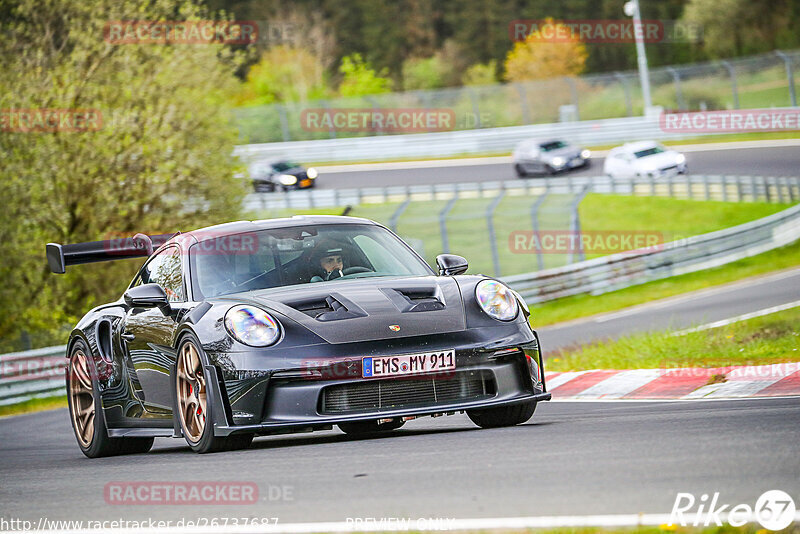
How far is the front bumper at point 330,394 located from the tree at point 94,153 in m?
16.7

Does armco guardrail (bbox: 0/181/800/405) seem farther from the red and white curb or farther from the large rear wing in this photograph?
the red and white curb

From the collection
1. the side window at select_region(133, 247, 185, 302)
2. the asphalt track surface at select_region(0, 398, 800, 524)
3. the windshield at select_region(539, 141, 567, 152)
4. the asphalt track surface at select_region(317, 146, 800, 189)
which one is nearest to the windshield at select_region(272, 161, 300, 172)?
the asphalt track surface at select_region(317, 146, 800, 189)

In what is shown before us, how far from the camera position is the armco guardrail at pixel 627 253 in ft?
A: 66.5

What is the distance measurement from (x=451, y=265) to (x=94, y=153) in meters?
17.6

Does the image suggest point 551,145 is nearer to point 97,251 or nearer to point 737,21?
point 97,251

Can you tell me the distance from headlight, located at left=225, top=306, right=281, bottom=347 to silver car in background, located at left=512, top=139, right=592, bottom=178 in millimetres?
36804

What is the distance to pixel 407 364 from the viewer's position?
6797 mm

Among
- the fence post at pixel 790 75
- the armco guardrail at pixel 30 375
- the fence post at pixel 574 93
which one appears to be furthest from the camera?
the fence post at pixel 574 93

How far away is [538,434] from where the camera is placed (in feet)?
21.9

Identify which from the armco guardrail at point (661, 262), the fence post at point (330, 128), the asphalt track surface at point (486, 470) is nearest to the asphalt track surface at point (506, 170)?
the fence post at point (330, 128)

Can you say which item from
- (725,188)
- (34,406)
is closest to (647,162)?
(725,188)

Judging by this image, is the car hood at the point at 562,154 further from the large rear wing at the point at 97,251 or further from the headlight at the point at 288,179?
the large rear wing at the point at 97,251

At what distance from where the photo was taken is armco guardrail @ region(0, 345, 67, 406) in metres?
19.9

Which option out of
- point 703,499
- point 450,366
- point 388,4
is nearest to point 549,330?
point 450,366
